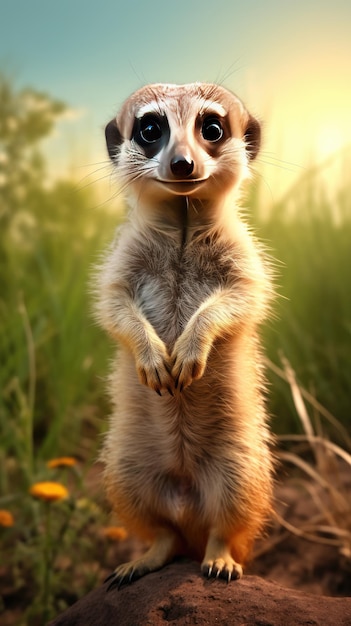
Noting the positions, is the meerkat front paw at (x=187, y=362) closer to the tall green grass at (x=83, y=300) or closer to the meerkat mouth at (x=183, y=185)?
the meerkat mouth at (x=183, y=185)

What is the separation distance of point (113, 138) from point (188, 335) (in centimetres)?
70

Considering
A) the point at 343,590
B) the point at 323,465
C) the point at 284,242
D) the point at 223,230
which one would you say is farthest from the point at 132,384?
the point at 284,242

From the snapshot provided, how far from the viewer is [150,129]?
2080mm

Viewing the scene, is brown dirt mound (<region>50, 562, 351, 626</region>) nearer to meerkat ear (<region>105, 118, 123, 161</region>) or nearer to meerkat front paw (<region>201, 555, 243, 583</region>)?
meerkat front paw (<region>201, 555, 243, 583</region>)

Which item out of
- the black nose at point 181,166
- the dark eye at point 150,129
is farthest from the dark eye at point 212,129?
the black nose at point 181,166

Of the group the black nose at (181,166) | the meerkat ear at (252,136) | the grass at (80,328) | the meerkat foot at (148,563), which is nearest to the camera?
the black nose at (181,166)

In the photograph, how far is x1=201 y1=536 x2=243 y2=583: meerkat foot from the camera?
2100 mm

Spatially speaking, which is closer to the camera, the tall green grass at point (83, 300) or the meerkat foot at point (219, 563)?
the meerkat foot at point (219, 563)

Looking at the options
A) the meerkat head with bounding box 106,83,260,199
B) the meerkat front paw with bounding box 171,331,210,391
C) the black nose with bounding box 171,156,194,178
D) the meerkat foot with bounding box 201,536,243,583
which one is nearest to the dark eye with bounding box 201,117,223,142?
the meerkat head with bounding box 106,83,260,199

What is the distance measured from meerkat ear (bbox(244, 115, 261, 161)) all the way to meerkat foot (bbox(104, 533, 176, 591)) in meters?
1.19

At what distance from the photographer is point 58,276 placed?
4820 millimetres

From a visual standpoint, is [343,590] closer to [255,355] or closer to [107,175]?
[255,355]

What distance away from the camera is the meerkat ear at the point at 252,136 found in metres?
2.31

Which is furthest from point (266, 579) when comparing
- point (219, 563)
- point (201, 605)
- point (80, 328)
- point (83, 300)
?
point (83, 300)
